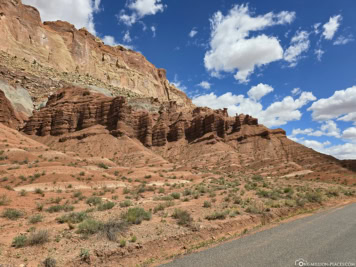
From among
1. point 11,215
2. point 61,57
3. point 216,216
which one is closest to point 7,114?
point 11,215

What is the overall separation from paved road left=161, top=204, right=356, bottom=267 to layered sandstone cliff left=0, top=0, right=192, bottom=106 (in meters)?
77.7

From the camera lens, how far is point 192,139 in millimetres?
69125

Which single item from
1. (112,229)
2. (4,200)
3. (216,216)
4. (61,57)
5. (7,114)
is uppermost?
(61,57)

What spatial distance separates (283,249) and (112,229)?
5.97 m

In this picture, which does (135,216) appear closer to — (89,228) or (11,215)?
(89,228)

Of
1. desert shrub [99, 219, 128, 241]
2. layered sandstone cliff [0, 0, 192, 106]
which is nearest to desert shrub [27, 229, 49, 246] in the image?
desert shrub [99, 219, 128, 241]

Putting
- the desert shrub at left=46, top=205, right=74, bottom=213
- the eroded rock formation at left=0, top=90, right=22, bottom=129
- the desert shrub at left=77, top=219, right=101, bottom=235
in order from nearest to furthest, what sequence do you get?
the desert shrub at left=77, top=219, right=101, bottom=235 → the desert shrub at left=46, top=205, right=74, bottom=213 → the eroded rock formation at left=0, top=90, right=22, bottom=129

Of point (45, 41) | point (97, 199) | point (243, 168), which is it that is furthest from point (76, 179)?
point (45, 41)

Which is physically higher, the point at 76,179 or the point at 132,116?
the point at 132,116

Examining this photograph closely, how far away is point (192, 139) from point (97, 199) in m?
53.9

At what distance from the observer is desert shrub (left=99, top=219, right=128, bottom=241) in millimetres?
8329

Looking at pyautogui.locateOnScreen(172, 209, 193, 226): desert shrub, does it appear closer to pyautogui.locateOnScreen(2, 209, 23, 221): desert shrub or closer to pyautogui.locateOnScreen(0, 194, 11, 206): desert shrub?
pyautogui.locateOnScreen(2, 209, 23, 221): desert shrub

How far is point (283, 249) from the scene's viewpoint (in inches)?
284

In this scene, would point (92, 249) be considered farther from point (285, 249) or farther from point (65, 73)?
point (65, 73)
